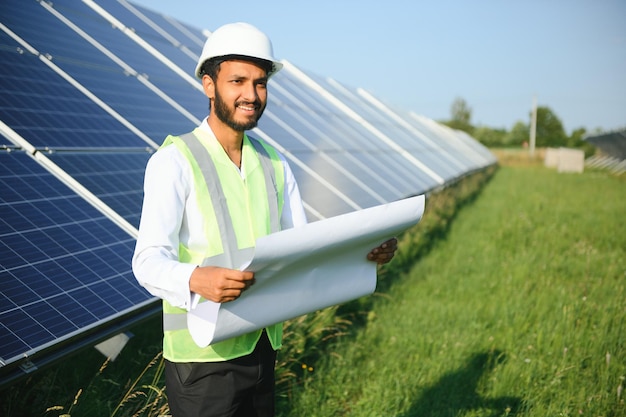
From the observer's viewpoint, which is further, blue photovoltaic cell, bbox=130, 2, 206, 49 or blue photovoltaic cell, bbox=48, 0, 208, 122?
blue photovoltaic cell, bbox=130, 2, 206, 49

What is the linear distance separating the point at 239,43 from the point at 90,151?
93.8 inches

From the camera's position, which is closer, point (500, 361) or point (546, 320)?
point (500, 361)

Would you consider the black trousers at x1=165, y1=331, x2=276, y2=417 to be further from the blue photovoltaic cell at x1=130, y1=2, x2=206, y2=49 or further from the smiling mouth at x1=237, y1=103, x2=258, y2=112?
the blue photovoltaic cell at x1=130, y1=2, x2=206, y2=49

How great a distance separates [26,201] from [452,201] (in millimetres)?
11536

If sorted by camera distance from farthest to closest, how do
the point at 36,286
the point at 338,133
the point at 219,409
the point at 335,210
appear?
1. the point at 338,133
2. the point at 335,210
3. the point at 36,286
4. the point at 219,409

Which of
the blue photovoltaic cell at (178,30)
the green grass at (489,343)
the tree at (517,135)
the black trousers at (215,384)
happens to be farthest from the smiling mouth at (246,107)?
the tree at (517,135)

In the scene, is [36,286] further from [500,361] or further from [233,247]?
[500,361]

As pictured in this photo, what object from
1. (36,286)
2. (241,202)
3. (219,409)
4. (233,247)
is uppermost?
(241,202)

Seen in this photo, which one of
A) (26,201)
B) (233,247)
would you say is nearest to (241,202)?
(233,247)

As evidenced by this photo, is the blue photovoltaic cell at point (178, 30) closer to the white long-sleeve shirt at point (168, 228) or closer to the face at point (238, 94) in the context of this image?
the face at point (238, 94)

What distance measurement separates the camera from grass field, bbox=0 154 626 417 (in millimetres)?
3805

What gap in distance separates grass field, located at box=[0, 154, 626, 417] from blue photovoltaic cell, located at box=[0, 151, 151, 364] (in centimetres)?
37

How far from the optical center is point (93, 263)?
3.15 m

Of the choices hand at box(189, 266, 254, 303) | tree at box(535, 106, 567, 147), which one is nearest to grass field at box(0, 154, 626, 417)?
hand at box(189, 266, 254, 303)
